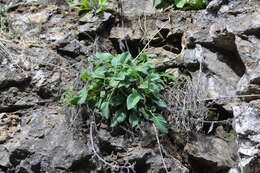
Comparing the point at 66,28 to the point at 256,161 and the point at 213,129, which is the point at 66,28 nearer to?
the point at 213,129

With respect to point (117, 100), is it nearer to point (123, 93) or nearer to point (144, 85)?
point (123, 93)

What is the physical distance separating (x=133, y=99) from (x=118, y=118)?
0.66 feet

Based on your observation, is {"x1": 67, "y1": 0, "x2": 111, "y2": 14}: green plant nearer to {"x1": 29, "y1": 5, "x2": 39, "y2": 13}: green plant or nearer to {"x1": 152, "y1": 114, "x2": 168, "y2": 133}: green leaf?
{"x1": 29, "y1": 5, "x2": 39, "y2": 13}: green plant

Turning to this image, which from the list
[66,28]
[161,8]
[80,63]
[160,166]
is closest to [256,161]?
[160,166]

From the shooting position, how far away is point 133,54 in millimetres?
3275

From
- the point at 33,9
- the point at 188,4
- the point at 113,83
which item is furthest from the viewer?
the point at 33,9

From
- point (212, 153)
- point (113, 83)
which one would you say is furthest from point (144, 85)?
point (212, 153)

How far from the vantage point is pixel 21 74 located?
286 cm

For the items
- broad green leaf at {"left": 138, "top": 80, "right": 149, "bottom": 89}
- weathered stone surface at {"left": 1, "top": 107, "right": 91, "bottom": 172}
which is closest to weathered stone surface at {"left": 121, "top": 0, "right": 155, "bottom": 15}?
broad green leaf at {"left": 138, "top": 80, "right": 149, "bottom": 89}

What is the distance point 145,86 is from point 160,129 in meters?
0.36

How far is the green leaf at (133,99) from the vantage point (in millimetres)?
2312

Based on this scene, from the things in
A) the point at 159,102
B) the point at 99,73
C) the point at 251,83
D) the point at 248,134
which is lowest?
the point at 248,134

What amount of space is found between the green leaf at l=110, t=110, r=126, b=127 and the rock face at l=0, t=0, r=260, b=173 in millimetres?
108

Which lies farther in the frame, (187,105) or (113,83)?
(187,105)
